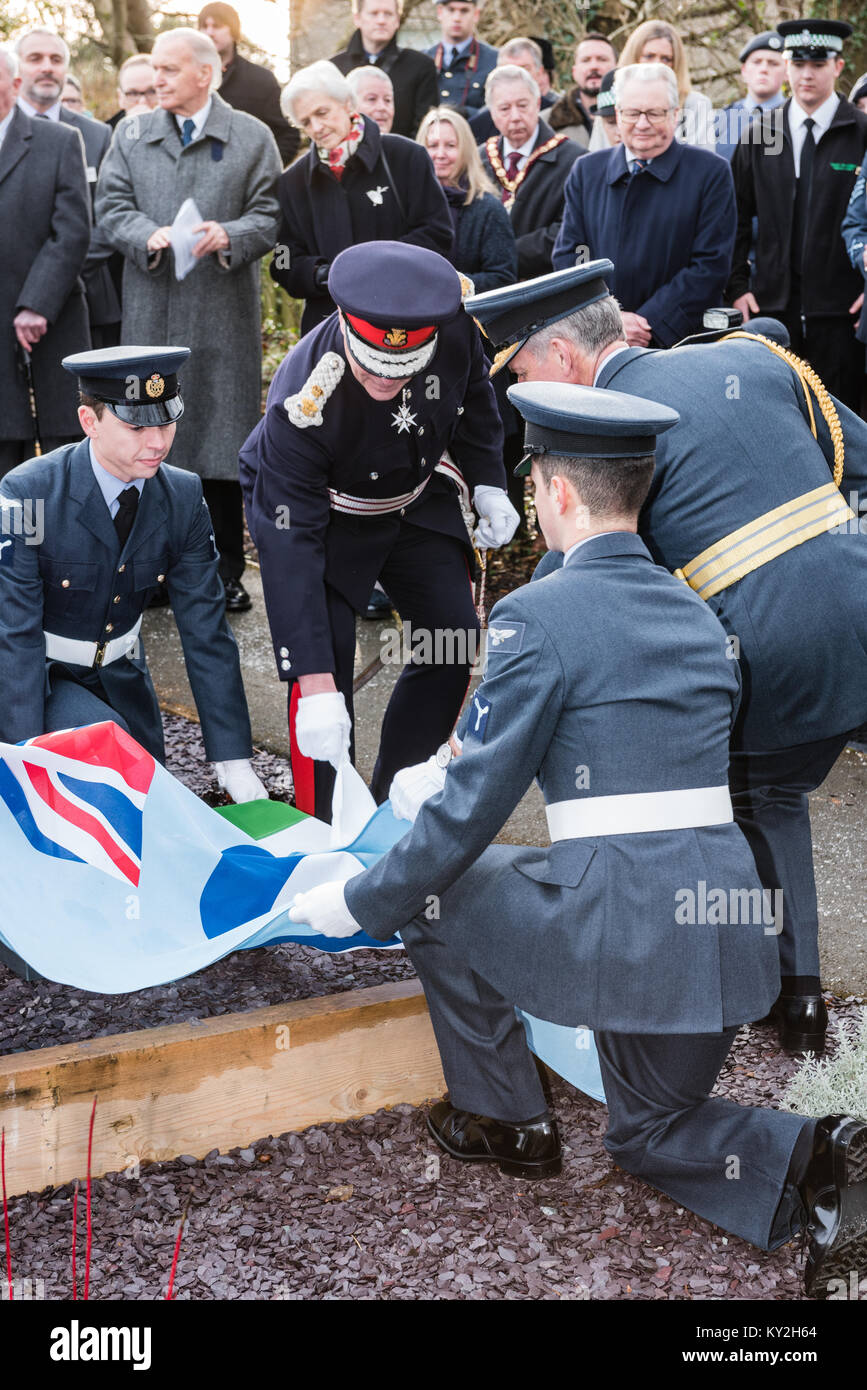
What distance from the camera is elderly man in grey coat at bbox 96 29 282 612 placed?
19.0ft

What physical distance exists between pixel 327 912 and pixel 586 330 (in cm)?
125

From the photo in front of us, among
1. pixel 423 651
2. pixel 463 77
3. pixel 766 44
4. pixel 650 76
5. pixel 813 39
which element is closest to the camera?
pixel 423 651

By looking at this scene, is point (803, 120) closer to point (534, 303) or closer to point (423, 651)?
point (423, 651)

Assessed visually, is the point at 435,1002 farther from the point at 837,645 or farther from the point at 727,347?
the point at 727,347

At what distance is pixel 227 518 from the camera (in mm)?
6277

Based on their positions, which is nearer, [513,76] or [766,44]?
[513,76]

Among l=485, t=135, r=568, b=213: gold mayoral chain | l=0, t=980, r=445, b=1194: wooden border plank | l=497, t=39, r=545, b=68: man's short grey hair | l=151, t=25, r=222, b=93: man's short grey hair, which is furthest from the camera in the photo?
l=497, t=39, r=545, b=68: man's short grey hair

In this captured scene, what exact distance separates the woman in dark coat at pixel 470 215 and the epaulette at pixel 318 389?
2.63m

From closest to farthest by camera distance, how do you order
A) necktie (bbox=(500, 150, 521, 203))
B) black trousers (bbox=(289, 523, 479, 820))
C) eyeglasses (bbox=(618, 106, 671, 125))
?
black trousers (bbox=(289, 523, 479, 820))
eyeglasses (bbox=(618, 106, 671, 125))
necktie (bbox=(500, 150, 521, 203))

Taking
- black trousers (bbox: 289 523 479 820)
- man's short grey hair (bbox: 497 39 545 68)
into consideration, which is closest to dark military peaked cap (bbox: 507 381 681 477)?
black trousers (bbox: 289 523 479 820)

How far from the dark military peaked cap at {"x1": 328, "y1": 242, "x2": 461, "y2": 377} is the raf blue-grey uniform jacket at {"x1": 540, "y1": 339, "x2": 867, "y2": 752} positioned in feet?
1.59

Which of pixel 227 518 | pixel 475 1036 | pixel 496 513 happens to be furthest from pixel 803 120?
pixel 475 1036

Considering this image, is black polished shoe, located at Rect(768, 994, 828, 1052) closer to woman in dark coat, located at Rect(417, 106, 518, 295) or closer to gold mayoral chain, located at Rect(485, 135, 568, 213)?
woman in dark coat, located at Rect(417, 106, 518, 295)

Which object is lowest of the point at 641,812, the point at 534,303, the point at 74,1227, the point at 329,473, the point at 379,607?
the point at 379,607
